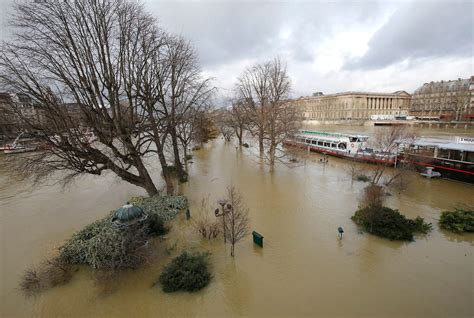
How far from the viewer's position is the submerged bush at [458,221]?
10797 mm

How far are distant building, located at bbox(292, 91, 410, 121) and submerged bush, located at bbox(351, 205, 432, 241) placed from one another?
88.3 meters

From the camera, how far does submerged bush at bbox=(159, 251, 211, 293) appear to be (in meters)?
7.53

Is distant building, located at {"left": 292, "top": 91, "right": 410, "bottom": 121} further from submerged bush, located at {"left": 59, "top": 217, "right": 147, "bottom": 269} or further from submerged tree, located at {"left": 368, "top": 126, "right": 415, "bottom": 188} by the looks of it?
submerged bush, located at {"left": 59, "top": 217, "right": 147, "bottom": 269}

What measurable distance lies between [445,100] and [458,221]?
99376 mm

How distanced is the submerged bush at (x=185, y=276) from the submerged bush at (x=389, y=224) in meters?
7.84

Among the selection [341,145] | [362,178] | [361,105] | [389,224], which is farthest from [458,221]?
[361,105]

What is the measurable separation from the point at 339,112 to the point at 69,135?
106558 mm

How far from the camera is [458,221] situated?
11062 mm

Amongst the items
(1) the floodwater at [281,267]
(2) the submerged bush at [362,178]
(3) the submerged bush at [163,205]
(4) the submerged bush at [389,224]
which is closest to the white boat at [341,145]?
(2) the submerged bush at [362,178]

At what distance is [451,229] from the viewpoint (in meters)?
11.1

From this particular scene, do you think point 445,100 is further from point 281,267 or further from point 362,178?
point 281,267

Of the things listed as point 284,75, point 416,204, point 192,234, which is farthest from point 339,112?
point 192,234

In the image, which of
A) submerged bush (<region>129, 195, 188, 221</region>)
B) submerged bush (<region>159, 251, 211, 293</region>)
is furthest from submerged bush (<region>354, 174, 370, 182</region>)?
submerged bush (<region>159, 251, 211, 293</region>)

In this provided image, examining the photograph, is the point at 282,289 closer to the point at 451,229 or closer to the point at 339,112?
the point at 451,229
